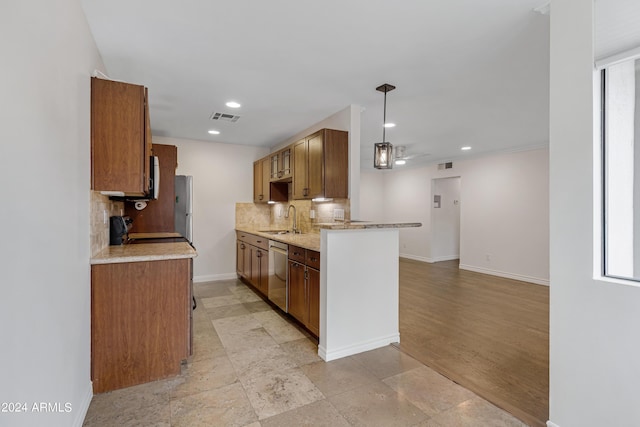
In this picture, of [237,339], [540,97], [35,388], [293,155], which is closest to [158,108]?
[293,155]

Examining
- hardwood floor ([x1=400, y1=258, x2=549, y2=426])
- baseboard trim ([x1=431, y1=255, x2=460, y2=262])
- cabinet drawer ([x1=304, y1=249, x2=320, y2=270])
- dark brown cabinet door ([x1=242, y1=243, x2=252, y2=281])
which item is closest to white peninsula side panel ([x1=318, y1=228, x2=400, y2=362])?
cabinet drawer ([x1=304, y1=249, x2=320, y2=270])

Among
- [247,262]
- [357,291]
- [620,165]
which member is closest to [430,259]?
[247,262]

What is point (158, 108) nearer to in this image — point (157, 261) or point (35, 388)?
point (157, 261)

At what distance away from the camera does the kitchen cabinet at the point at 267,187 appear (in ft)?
16.9

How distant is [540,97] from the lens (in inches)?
135

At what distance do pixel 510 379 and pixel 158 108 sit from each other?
176 inches

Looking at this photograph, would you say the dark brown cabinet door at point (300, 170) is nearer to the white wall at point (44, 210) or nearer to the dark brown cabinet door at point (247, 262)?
the dark brown cabinet door at point (247, 262)

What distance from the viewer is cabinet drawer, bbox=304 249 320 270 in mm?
2867

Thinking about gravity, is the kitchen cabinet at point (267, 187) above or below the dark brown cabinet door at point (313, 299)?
above

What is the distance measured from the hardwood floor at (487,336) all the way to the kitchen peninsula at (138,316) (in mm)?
1999

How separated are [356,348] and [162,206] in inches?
137

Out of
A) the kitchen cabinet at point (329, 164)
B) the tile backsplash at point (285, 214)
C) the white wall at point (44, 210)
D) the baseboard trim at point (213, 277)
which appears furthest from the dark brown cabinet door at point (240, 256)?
the white wall at point (44, 210)

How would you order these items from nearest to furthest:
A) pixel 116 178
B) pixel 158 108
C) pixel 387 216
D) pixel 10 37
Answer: pixel 10 37
pixel 116 178
pixel 158 108
pixel 387 216

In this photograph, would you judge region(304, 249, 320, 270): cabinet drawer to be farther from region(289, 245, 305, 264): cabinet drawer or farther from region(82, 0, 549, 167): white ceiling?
region(82, 0, 549, 167): white ceiling
